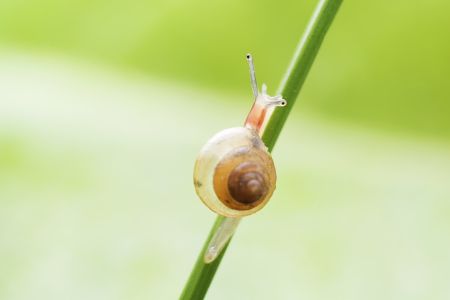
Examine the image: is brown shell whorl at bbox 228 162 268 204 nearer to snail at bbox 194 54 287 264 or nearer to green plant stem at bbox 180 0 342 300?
snail at bbox 194 54 287 264

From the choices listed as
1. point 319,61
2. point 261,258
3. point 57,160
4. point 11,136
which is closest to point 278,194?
point 261,258

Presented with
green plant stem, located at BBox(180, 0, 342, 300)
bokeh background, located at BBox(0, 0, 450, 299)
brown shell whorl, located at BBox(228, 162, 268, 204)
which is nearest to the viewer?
green plant stem, located at BBox(180, 0, 342, 300)

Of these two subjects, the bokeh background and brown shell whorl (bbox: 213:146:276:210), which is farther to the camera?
the bokeh background

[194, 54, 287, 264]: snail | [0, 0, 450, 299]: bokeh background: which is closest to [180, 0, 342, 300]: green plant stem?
[194, 54, 287, 264]: snail

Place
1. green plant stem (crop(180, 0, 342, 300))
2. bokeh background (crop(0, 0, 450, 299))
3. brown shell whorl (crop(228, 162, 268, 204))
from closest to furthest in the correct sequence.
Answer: green plant stem (crop(180, 0, 342, 300)), brown shell whorl (crop(228, 162, 268, 204)), bokeh background (crop(0, 0, 450, 299))

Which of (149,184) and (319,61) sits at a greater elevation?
(319,61)

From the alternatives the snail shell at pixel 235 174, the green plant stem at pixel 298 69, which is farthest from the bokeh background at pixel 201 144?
the green plant stem at pixel 298 69

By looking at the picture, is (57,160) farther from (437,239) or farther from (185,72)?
(437,239)
